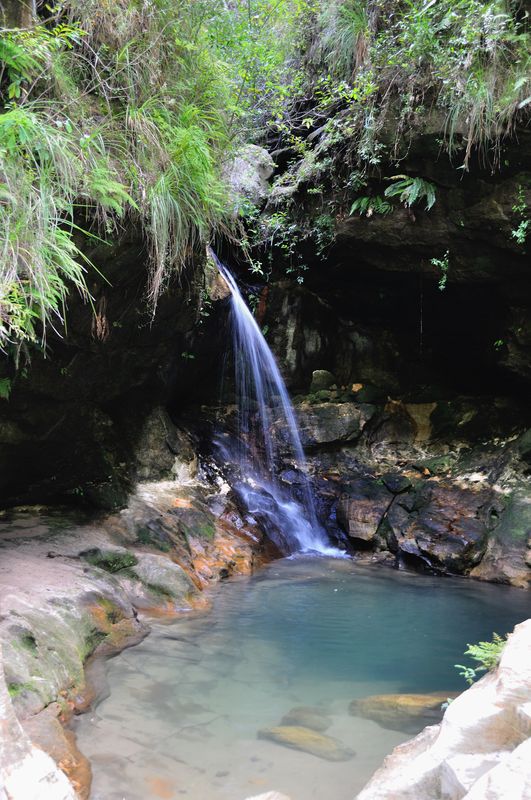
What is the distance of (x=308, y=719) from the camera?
3.37 meters

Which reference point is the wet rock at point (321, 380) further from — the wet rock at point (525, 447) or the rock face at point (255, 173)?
the wet rock at point (525, 447)

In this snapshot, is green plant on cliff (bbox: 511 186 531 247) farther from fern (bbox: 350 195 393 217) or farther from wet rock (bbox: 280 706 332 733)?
wet rock (bbox: 280 706 332 733)

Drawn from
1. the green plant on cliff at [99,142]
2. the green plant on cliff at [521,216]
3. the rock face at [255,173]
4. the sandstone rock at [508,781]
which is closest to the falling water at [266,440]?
the rock face at [255,173]

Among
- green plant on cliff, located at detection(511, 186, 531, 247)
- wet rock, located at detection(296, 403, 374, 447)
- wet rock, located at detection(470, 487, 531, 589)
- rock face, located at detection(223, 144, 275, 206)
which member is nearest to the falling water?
wet rock, located at detection(296, 403, 374, 447)

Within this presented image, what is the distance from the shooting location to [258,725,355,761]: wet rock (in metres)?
2.99

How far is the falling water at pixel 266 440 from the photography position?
325 inches

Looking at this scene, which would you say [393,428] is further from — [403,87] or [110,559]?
[110,559]

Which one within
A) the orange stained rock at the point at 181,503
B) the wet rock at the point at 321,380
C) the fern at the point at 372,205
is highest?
the fern at the point at 372,205

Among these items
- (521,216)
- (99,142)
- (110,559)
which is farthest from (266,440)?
(99,142)

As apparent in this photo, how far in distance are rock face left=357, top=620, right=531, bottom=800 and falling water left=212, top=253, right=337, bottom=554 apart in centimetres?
582

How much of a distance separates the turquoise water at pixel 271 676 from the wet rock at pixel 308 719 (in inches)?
2.2

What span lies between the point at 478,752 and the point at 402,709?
1.82 meters

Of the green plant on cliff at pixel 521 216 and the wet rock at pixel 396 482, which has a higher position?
the green plant on cliff at pixel 521 216

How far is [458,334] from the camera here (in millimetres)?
9008
